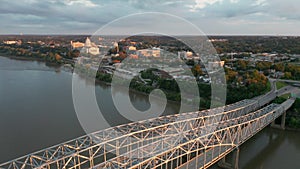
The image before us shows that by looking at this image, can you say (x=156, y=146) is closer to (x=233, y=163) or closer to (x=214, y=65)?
(x=233, y=163)

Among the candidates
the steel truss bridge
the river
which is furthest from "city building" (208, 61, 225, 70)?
the steel truss bridge

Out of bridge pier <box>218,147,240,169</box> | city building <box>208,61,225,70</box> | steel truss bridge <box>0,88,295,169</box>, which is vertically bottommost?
bridge pier <box>218,147,240,169</box>

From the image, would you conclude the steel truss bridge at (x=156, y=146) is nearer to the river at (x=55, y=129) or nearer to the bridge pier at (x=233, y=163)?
the bridge pier at (x=233, y=163)

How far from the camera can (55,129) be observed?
509 centimetres

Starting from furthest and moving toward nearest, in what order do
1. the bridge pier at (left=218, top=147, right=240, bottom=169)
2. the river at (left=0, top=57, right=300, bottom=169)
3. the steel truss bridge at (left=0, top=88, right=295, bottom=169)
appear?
the river at (left=0, top=57, right=300, bottom=169), the bridge pier at (left=218, top=147, right=240, bottom=169), the steel truss bridge at (left=0, top=88, right=295, bottom=169)

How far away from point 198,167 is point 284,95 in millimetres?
5142

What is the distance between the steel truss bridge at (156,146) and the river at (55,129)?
1.63ft

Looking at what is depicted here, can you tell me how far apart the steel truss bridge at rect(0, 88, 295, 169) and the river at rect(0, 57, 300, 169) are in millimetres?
496

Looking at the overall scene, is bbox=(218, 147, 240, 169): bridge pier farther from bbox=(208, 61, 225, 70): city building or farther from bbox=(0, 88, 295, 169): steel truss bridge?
bbox=(208, 61, 225, 70): city building

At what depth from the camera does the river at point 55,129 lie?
14.1 feet

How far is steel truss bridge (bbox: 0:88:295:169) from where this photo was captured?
258 centimetres

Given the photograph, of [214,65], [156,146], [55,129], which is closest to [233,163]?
[156,146]

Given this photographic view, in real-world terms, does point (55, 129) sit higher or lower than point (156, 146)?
lower

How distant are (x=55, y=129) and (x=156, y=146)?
2.98 metres
